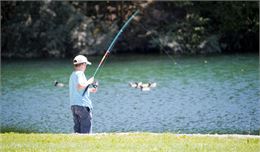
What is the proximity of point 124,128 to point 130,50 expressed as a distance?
1258 inches

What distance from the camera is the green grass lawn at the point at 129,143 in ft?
36.1

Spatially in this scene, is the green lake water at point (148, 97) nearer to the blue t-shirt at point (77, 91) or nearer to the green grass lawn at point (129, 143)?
the green grass lawn at point (129, 143)

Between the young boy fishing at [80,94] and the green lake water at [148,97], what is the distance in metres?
5.25

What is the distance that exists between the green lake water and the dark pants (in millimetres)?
5083

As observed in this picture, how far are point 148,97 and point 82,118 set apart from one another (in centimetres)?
1221

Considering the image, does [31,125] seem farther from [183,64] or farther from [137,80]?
[183,64]

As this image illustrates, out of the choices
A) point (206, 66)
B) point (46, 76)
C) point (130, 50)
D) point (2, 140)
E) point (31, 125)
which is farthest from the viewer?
point (130, 50)

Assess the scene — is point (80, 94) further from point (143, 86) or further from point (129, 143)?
point (143, 86)

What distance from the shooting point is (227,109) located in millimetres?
21312

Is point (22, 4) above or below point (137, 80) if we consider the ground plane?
above

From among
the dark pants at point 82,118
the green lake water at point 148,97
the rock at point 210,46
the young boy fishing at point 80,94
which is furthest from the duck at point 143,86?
the rock at point 210,46

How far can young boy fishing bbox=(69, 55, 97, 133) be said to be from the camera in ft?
41.2

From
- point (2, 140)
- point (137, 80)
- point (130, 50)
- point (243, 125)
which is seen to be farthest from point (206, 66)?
point (2, 140)

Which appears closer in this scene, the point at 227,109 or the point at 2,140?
the point at 2,140
